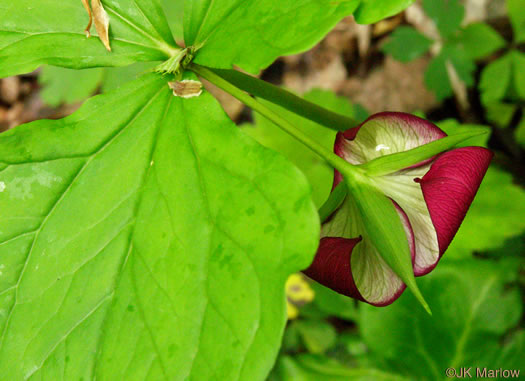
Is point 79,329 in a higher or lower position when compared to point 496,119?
higher

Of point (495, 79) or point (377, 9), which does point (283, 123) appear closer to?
point (377, 9)

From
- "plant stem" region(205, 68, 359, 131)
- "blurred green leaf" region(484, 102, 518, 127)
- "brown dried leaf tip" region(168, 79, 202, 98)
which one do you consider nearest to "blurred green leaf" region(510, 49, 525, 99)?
"blurred green leaf" region(484, 102, 518, 127)

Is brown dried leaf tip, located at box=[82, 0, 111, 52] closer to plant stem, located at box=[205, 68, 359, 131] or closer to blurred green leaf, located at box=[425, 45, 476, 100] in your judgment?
plant stem, located at box=[205, 68, 359, 131]

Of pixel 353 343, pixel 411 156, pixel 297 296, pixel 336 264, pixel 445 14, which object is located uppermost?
pixel 411 156

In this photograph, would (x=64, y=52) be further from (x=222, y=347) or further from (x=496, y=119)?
(x=496, y=119)

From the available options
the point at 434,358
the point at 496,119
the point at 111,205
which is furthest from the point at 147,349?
the point at 496,119

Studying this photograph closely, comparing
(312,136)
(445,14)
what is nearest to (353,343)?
(312,136)

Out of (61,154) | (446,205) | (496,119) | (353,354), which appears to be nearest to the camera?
(446,205)
